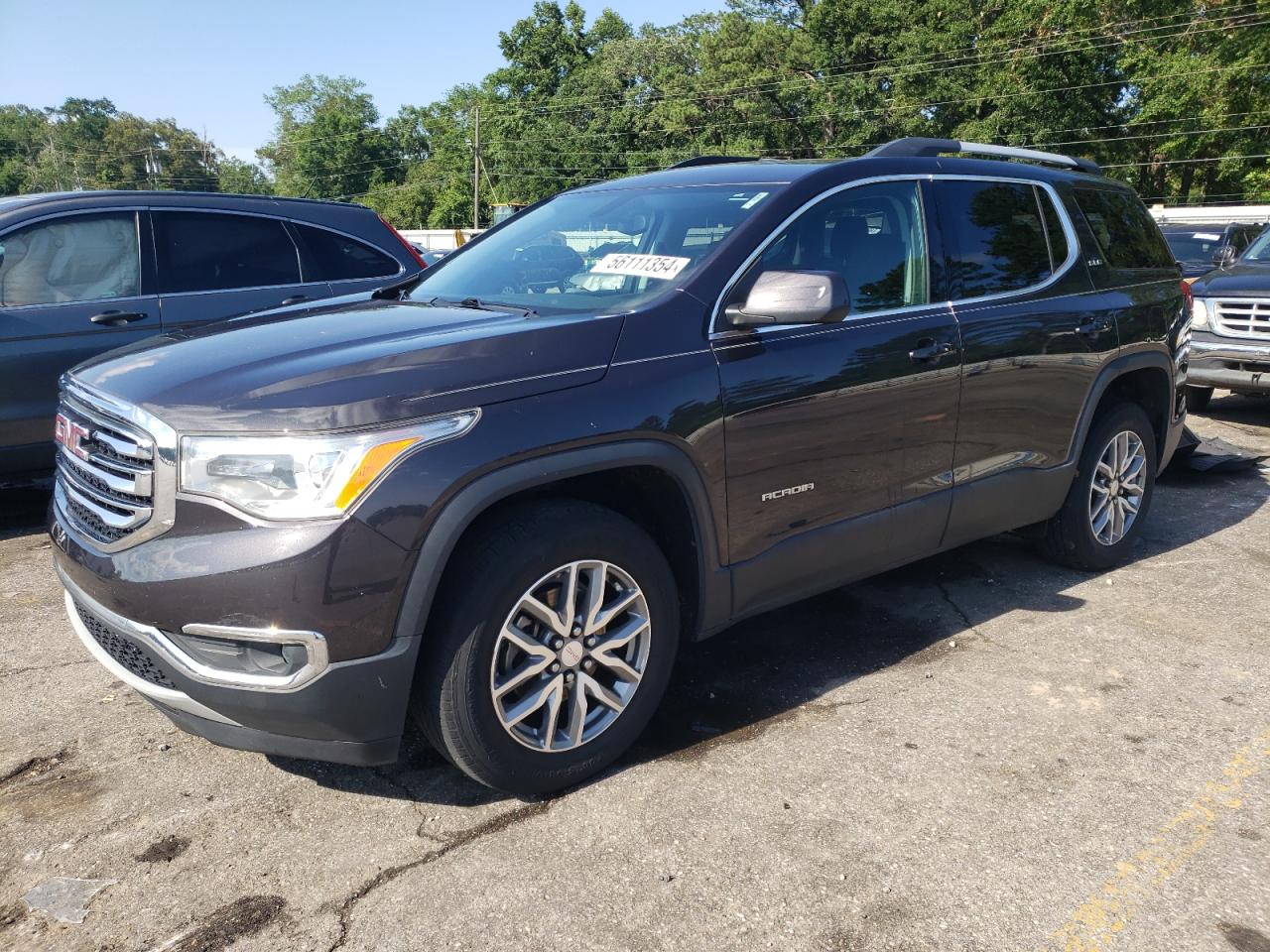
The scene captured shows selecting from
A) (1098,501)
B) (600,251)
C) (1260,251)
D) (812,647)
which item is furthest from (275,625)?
(1260,251)

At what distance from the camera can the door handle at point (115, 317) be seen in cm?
552

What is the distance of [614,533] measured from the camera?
2871 millimetres

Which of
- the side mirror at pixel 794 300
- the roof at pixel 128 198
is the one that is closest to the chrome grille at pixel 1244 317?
the side mirror at pixel 794 300

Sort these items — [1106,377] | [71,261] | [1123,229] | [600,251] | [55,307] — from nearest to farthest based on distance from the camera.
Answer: [600,251], [1106,377], [1123,229], [55,307], [71,261]

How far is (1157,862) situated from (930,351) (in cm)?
187

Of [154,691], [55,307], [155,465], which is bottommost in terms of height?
[154,691]

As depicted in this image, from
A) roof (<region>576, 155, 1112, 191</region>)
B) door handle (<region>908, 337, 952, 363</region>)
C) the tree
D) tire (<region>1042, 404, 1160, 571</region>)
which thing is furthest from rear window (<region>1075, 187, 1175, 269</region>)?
the tree

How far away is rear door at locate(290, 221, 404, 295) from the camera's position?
6281 mm

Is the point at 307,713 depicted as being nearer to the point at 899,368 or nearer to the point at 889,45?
the point at 899,368

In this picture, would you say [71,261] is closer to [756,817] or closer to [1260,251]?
[756,817]

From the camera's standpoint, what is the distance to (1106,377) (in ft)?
15.1

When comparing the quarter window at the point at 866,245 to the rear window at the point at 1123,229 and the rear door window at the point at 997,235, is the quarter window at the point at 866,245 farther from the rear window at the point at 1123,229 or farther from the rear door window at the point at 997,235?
the rear window at the point at 1123,229

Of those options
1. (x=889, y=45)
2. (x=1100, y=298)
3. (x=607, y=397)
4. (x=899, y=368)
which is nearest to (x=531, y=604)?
(x=607, y=397)

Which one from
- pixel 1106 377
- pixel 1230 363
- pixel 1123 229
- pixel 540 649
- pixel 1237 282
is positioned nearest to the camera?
pixel 540 649
